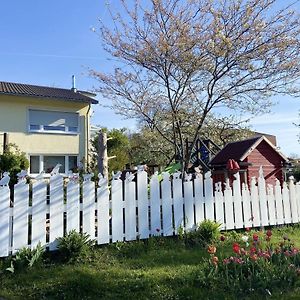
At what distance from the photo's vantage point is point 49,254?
16.2ft

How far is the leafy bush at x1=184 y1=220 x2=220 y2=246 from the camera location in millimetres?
5849

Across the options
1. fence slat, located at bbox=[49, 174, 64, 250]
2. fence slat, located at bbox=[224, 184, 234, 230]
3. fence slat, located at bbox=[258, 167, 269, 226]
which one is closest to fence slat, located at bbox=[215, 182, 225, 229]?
fence slat, located at bbox=[224, 184, 234, 230]

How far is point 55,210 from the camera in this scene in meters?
5.02

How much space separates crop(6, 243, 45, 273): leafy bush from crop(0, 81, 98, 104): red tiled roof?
1696cm

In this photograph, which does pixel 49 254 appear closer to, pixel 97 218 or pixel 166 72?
pixel 97 218

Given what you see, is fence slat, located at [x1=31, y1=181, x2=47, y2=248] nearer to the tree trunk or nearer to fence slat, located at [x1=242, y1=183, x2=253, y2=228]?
the tree trunk

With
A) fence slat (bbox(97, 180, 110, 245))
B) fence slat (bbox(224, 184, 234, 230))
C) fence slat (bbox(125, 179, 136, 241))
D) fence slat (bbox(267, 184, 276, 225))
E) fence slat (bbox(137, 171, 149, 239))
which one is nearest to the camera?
fence slat (bbox(97, 180, 110, 245))

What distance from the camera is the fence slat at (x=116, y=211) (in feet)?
17.9

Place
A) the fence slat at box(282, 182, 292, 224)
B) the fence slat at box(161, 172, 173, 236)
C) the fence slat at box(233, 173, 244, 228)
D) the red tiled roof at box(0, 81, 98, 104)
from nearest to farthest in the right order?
1. the fence slat at box(161, 172, 173, 236)
2. the fence slat at box(233, 173, 244, 228)
3. the fence slat at box(282, 182, 292, 224)
4. the red tiled roof at box(0, 81, 98, 104)

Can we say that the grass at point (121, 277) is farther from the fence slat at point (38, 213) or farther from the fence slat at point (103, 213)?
the fence slat at point (38, 213)

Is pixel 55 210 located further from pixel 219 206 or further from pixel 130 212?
pixel 219 206

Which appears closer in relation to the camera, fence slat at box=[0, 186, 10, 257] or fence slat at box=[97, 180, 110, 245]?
fence slat at box=[0, 186, 10, 257]

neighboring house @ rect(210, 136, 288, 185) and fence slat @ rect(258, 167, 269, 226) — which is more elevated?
neighboring house @ rect(210, 136, 288, 185)

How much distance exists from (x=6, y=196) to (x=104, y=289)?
6.01 ft
